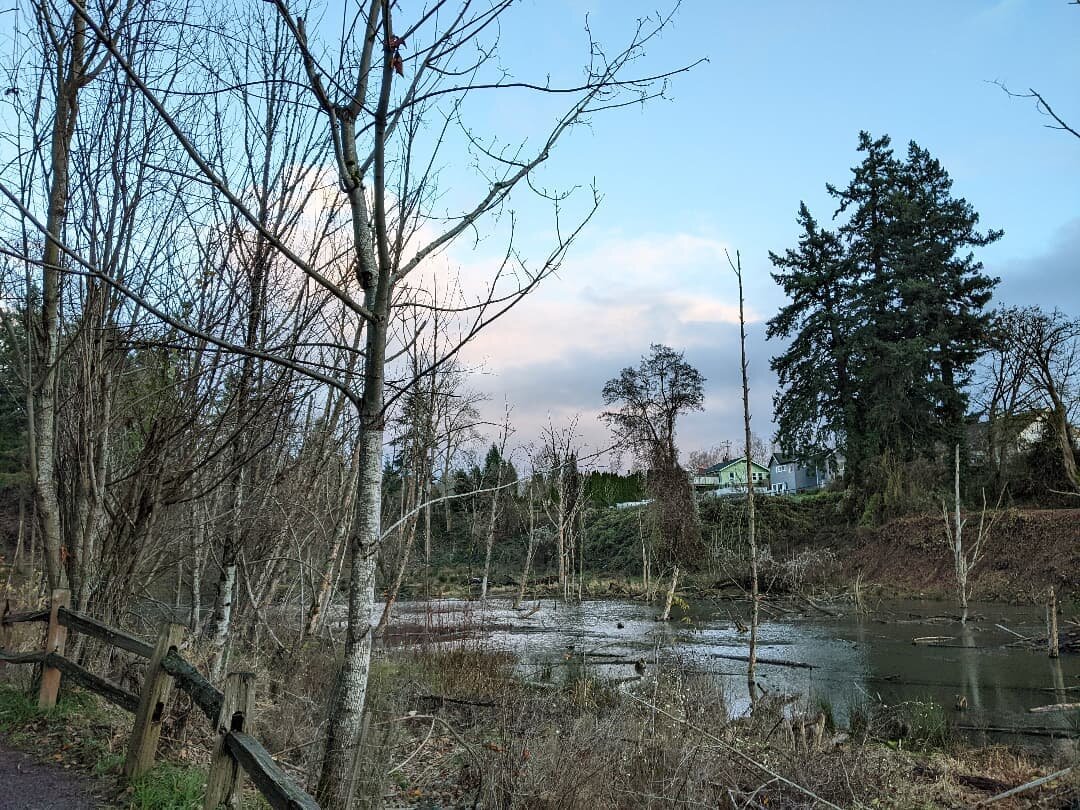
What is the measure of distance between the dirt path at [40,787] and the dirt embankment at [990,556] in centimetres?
2580

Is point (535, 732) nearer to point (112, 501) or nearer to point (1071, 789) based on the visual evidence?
point (112, 501)

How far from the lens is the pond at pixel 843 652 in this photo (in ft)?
39.4

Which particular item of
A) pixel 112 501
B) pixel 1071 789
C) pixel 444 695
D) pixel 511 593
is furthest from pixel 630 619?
pixel 112 501

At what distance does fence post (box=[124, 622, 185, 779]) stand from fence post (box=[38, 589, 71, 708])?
1.89 m

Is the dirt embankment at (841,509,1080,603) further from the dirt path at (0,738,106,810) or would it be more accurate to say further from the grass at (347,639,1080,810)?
the dirt path at (0,738,106,810)

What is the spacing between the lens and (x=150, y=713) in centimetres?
454

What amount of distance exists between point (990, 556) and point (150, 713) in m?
30.8

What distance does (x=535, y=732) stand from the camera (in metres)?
6.68

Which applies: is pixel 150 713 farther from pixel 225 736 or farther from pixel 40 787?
pixel 225 736

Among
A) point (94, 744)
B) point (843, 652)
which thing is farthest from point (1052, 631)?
point (94, 744)

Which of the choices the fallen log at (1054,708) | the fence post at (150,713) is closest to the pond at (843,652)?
the fallen log at (1054,708)

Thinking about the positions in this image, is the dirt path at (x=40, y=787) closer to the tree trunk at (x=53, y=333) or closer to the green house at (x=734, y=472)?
the tree trunk at (x=53, y=333)

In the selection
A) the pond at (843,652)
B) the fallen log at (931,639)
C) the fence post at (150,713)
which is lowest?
the pond at (843,652)

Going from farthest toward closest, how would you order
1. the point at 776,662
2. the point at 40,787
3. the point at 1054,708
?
the point at 776,662
the point at 1054,708
the point at 40,787
